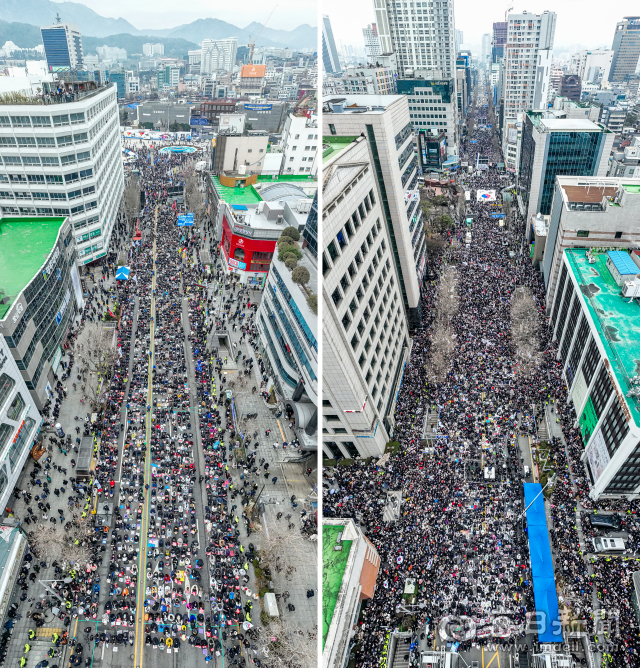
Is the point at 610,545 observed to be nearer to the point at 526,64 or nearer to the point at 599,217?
the point at 599,217

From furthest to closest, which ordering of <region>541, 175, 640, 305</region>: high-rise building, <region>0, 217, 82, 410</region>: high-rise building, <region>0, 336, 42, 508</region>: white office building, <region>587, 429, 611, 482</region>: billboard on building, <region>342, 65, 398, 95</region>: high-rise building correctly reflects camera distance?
<region>342, 65, 398, 95</region>: high-rise building
<region>541, 175, 640, 305</region>: high-rise building
<region>0, 217, 82, 410</region>: high-rise building
<region>0, 336, 42, 508</region>: white office building
<region>587, 429, 611, 482</region>: billboard on building

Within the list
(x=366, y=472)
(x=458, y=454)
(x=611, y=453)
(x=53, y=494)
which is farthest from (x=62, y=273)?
(x=611, y=453)

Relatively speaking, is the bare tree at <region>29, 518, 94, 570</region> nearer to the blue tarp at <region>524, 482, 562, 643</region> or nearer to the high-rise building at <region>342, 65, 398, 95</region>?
the blue tarp at <region>524, 482, 562, 643</region>

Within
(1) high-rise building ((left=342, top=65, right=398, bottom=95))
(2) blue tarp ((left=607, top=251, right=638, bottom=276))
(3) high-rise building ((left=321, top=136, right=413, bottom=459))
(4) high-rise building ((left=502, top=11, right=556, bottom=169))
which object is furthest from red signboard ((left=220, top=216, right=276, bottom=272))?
(4) high-rise building ((left=502, top=11, right=556, bottom=169))

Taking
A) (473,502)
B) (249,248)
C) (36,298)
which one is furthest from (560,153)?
(36,298)

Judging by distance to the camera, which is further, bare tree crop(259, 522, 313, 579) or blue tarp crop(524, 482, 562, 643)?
bare tree crop(259, 522, 313, 579)

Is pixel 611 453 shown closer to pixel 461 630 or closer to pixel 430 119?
pixel 461 630
